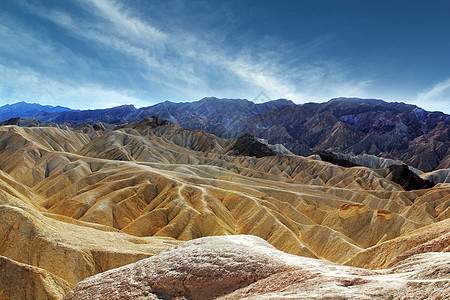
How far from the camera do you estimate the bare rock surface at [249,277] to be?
5.38 meters

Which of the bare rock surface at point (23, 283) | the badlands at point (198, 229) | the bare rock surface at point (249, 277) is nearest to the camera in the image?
the bare rock surface at point (249, 277)

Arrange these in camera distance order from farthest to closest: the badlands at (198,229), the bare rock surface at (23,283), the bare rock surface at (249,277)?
the bare rock surface at (23,283) → the badlands at (198,229) → the bare rock surface at (249,277)

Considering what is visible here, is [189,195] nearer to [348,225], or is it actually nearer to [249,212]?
[249,212]

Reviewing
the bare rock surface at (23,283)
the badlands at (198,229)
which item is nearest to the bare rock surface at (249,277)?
the badlands at (198,229)

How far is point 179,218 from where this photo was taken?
46062 millimetres

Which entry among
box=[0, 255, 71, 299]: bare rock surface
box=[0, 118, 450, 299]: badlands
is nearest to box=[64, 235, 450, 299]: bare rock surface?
box=[0, 118, 450, 299]: badlands

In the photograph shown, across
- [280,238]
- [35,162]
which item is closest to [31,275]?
[280,238]

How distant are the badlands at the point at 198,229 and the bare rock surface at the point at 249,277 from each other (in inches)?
1.4

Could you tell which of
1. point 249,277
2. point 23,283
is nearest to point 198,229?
point 23,283

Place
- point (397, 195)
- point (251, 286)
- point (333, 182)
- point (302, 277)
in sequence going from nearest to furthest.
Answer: point (302, 277) < point (251, 286) < point (397, 195) < point (333, 182)

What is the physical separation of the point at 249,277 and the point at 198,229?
38946 mm

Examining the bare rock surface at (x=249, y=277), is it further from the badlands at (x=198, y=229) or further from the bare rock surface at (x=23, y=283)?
the bare rock surface at (x=23, y=283)

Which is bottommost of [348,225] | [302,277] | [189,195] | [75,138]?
[348,225]

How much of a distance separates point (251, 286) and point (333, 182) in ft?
339
